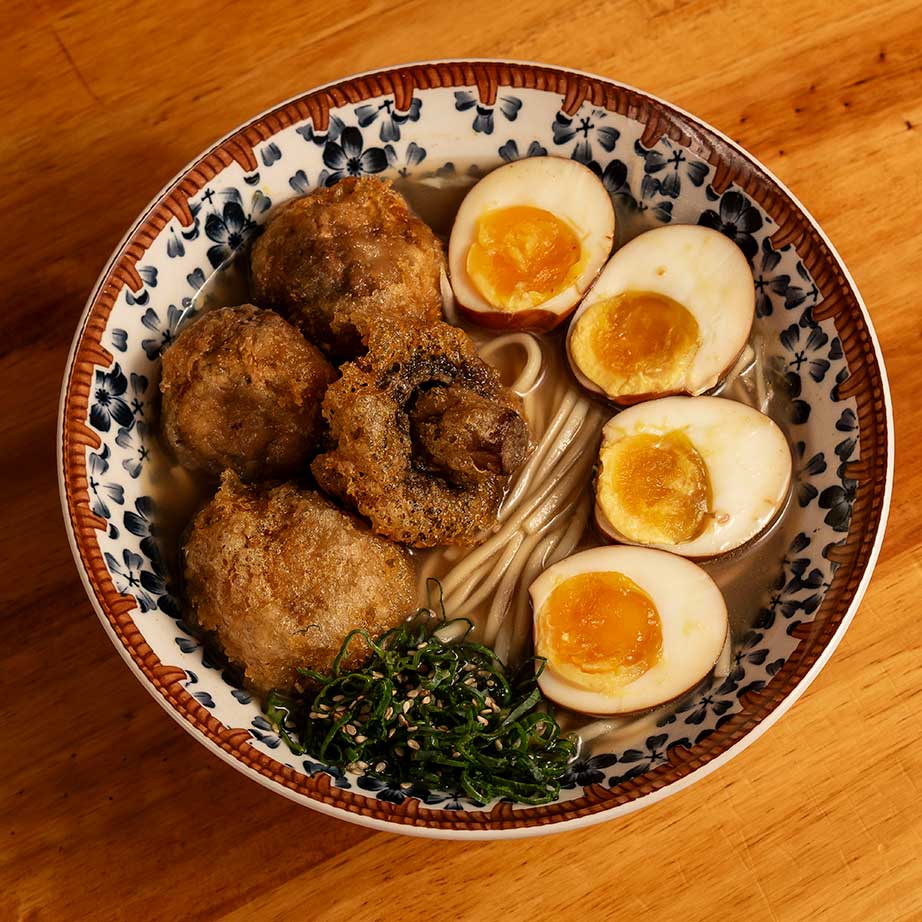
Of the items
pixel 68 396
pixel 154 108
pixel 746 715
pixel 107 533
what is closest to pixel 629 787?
pixel 746 715

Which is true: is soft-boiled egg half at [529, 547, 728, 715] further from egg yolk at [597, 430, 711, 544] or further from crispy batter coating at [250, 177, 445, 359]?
crispy batter coating at [250, 177, 445, 359]

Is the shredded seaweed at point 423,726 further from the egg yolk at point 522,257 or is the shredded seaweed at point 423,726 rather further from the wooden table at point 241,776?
the egg yolk at point 522,257

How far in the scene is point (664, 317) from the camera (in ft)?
7.76

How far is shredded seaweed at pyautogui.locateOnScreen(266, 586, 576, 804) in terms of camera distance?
79.2 inches

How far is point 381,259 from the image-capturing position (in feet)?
7.23

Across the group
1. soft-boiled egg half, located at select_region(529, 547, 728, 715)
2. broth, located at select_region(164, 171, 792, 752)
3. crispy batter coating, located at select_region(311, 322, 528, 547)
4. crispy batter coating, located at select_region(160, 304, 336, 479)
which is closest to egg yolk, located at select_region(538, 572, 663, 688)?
soft-boiled egg half, located at select_region(529, 547, 728, 715)

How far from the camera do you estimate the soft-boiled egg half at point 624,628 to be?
211cm

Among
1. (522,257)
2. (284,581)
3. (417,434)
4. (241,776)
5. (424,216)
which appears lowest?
(241,776)

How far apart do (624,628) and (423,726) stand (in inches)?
20.0

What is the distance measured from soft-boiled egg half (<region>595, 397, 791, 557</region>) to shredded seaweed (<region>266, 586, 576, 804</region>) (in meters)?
0.44

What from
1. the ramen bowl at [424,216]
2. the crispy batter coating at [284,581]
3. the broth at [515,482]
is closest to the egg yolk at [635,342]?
the broth at [515,482]

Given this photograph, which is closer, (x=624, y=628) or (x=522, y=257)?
(x=624, y=628)

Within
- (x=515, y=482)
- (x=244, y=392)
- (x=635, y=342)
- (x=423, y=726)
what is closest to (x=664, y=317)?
(x=635, y=342)

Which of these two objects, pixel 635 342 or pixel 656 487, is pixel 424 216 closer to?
pixel 635 342
